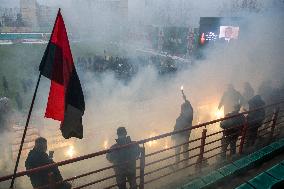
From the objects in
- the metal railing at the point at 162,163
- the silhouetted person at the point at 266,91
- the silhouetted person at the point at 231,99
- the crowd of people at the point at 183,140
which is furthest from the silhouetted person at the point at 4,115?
the silhouetted person at the point at 266,91

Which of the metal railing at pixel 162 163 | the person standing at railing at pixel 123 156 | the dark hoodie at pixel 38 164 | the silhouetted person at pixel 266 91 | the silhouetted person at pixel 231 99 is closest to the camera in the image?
the metal railing at pixel 162 163

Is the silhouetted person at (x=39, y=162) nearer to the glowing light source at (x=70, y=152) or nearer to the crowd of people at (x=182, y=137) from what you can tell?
the crowd of people at (x=182, y=137)

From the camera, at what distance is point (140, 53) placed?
1278 inches

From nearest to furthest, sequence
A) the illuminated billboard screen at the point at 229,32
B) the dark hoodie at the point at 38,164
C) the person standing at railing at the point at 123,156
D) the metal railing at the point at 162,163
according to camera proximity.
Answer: the metal railing at the point at 162,163
the dark hoodie at the point at 38,164
the person standing at railing at the point at 123,156
the illuminated billboard screen at the point at 229,32

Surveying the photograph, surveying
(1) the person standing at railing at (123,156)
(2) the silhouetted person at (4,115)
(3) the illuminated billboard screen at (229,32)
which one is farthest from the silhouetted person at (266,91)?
(2) the silhouetted person at (4,115)

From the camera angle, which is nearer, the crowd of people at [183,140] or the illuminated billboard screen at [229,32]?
the crowd of people at [183,140]

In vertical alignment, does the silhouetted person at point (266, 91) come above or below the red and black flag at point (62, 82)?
below

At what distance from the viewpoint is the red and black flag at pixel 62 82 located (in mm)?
3088

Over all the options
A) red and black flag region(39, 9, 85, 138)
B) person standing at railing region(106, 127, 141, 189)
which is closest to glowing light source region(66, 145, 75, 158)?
person standing at railing region(106, 127, 141, 189)

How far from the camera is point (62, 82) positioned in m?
3.13

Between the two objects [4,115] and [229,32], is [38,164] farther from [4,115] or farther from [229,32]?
[229,32]

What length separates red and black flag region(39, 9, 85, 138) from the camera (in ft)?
10.1

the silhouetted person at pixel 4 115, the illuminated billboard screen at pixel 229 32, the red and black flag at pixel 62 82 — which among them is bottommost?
the silhouetted person at pixel 4 115

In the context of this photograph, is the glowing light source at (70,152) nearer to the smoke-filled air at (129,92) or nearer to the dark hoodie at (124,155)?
the smoke-filled air at (129,92)
